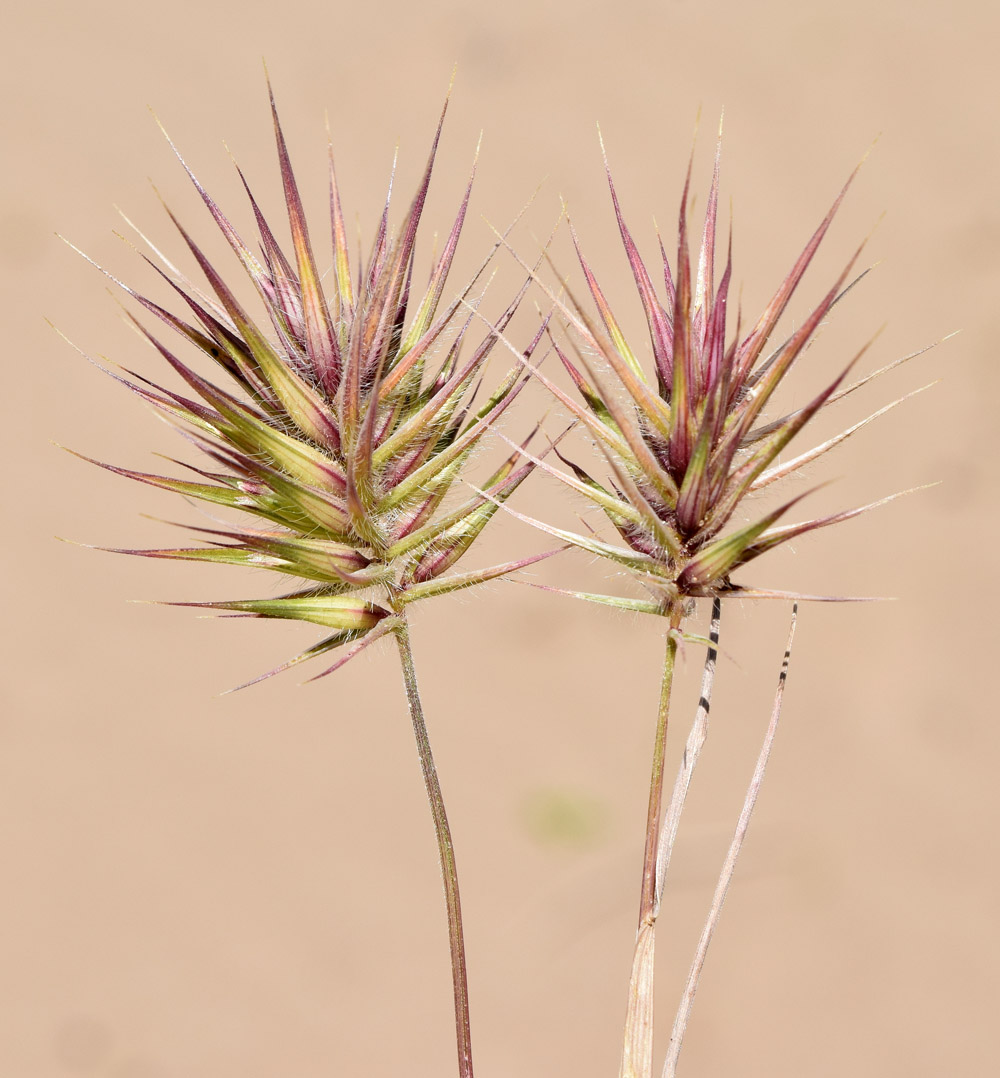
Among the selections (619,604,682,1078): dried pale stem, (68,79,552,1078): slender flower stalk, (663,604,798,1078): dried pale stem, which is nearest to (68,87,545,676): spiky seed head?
(68,79,552,1078): slender flower stalk

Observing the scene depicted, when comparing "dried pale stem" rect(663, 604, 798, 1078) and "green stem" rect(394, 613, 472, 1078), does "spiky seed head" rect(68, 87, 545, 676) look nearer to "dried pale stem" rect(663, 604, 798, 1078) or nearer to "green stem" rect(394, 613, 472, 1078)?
"green stem" rect(394, 613, 472, 1078)

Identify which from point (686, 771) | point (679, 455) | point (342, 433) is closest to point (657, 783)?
point (686, 771)

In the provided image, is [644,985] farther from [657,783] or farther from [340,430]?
[340,430]

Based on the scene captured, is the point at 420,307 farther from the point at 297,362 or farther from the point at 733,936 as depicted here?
the point at 733,936

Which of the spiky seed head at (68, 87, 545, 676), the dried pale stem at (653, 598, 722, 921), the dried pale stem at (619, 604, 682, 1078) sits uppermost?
the spiky seed head at (68, 87, 545, 676)

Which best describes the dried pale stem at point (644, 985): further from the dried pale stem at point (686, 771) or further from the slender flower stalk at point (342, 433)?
the slender flower stalk at point (342, 433)

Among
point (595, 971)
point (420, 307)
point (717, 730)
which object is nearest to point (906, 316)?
point (717, 730)
